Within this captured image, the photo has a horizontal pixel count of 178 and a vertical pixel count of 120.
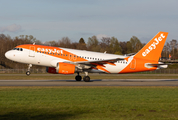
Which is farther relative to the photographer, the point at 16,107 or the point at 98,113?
the point at 16,107

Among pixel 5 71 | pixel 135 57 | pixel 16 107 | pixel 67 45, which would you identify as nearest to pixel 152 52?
pixel 135 57

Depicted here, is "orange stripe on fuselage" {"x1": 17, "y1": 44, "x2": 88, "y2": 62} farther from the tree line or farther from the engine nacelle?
the tree line

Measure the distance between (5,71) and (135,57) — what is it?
45.6 metres

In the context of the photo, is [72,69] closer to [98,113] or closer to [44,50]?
[44,50]

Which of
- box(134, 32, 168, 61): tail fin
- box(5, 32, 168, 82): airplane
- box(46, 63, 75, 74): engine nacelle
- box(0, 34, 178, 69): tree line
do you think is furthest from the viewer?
box(0, 34, 178, 69): tree line

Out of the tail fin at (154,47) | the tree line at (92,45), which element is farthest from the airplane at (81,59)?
the tree line at (92,45)

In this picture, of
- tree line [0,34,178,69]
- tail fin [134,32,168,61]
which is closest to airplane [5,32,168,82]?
tail fin [134,32,168,61]

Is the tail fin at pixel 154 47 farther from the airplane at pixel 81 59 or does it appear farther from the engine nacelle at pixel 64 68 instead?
the engine nacelle at pixel 64 68

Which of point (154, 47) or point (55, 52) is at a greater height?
point (154, 47)

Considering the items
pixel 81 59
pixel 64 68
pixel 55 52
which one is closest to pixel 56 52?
pixel 55 52

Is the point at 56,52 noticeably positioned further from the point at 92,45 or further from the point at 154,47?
the point at 92,45

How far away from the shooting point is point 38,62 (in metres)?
32.3

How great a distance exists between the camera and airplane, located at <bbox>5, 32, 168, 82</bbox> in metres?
32.1

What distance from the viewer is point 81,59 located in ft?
110
